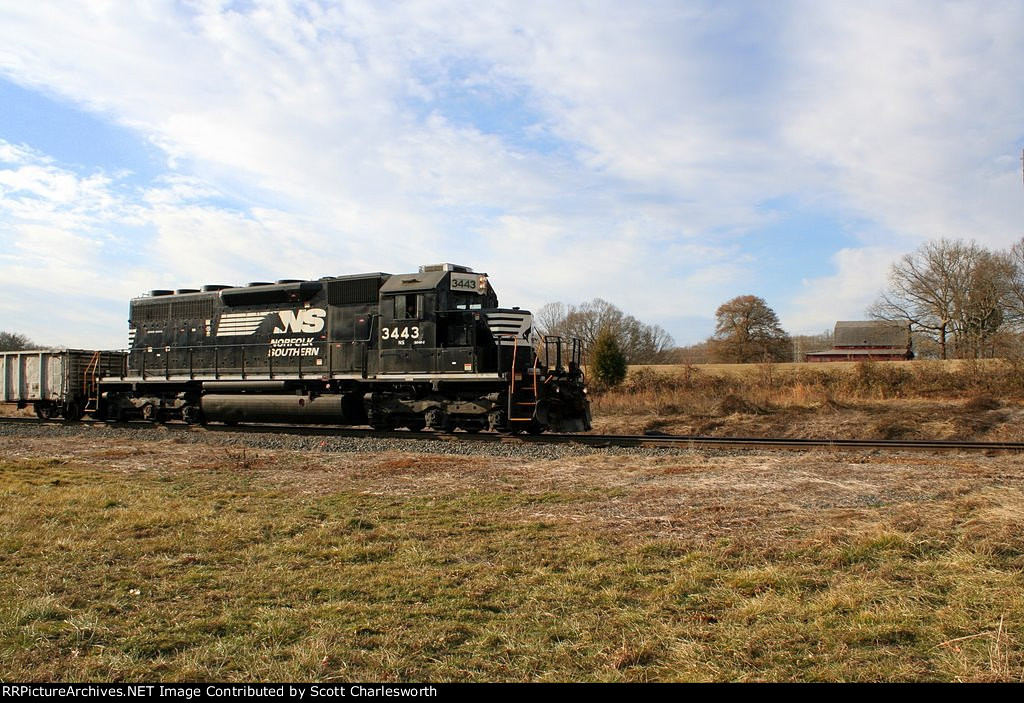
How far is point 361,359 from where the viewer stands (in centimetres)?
1636

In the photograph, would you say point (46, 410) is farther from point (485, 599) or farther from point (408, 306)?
point (485, 599)

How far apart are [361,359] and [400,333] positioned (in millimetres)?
1296

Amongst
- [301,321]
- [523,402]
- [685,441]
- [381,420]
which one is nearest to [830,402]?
[685,441]

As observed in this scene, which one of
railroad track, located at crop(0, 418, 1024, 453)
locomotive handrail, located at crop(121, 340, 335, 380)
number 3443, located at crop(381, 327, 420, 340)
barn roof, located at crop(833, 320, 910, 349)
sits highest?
barn roof, located at crop(833, 320, 910, 349)

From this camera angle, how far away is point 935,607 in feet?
13.2

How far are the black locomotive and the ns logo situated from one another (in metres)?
0.03

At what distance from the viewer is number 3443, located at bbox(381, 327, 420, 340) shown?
1557 centimetres

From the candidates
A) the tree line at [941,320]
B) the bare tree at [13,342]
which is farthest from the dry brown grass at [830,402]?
the bare tree at [13,342]

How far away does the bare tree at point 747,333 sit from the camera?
59875 millimetres

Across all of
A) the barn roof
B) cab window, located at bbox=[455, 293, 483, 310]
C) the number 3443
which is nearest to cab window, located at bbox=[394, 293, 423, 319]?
the number 3443

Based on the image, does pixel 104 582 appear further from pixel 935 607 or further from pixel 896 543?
pixel 896 543

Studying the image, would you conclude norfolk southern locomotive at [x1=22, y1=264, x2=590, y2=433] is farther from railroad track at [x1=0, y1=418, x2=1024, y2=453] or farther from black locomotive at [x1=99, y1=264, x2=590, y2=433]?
railroad track at [x1=0, y1=418, x2=1024, y2=453]
